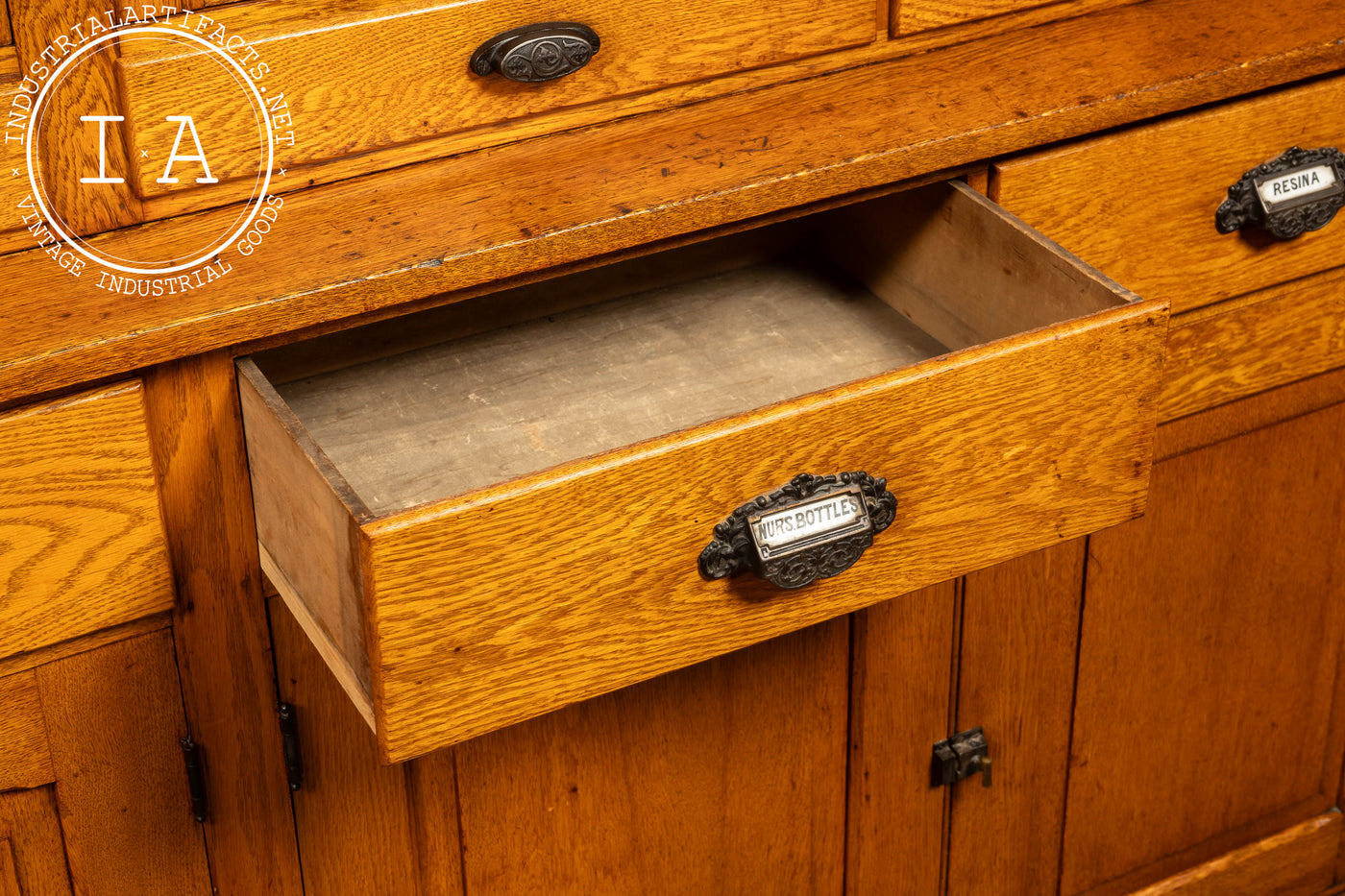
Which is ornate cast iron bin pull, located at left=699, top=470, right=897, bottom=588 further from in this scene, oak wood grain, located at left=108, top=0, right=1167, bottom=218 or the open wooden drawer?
oak wood grain, located at left=108, top=0, right=1167, bottom=218

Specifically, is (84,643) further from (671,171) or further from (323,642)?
(671,171)

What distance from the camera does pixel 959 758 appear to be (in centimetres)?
129

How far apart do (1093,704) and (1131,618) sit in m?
0.08

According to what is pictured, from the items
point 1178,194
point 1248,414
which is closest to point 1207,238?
point 1178,194

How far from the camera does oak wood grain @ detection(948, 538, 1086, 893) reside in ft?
4.15

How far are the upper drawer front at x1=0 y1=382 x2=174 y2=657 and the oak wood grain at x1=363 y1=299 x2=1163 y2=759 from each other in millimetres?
218

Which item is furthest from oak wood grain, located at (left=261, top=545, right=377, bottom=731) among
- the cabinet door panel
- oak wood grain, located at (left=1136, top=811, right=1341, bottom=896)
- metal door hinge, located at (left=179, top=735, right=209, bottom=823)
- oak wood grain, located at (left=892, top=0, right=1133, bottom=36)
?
oak wood grain, located at (left=1136, top=811, right=1341, bottom=896)

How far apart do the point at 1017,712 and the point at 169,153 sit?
2.60ft

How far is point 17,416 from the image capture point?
2.80ft

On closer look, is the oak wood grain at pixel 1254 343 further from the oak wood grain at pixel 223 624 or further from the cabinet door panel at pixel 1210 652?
the oak wood grain at pixel 223 624

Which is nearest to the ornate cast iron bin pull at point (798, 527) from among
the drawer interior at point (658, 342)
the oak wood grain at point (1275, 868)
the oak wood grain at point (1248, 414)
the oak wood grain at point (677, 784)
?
the drawer interior at point (658, 342)

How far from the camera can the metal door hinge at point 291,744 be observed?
1020 mm

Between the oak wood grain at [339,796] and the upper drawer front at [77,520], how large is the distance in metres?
0.10

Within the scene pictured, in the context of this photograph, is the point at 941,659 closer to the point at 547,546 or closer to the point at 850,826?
the point at 850,826
